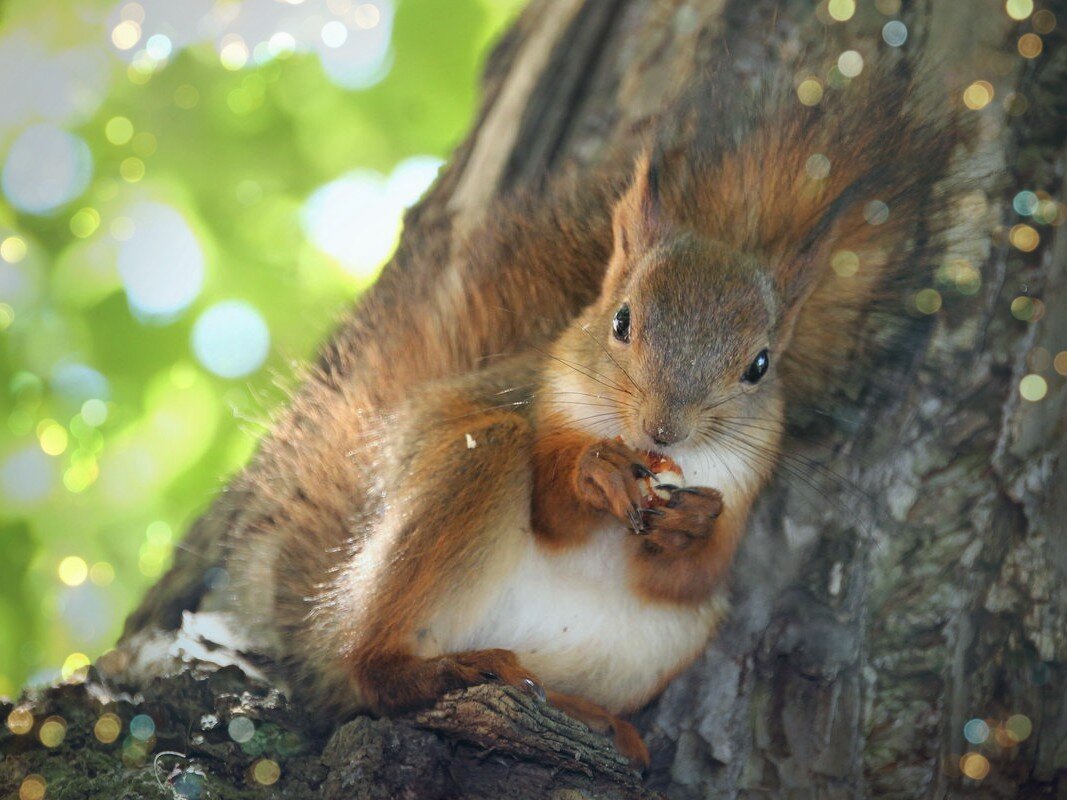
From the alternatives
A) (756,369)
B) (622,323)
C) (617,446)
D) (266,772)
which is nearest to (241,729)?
(266,772)

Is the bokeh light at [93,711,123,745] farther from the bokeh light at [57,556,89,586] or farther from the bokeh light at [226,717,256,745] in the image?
the bokeh light at [57,556,89,586]

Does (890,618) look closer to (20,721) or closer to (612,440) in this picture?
(612,440)

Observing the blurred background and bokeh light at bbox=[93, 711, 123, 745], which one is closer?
bokeh light at bbox=[93, 711, 123, 745]

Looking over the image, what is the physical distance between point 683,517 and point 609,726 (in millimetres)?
350

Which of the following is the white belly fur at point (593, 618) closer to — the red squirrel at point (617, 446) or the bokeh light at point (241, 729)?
the red squirrel at point (617, 446)

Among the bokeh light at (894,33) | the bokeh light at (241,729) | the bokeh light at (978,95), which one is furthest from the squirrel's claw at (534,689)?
the bokeh light at (894,33)

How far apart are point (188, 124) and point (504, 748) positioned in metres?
2.29

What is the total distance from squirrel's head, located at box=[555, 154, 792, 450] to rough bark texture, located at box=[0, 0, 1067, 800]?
21 cm

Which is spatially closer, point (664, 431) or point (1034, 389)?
point (664, 431)

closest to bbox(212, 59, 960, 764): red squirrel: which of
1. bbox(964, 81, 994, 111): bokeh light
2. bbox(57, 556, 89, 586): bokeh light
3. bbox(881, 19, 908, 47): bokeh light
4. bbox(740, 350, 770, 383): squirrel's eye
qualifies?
bbox(740, 350, 770, 383): squirrel's eye

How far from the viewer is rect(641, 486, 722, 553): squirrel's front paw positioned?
170 cm

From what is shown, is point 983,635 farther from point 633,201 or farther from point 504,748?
point 633,201

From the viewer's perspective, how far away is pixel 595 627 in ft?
5.87

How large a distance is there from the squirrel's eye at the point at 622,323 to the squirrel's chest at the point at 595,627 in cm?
32
